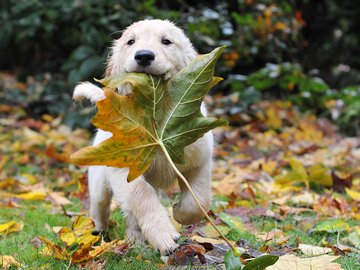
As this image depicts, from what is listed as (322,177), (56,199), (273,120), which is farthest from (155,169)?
(273,120)

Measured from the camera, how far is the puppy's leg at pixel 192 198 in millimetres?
2961

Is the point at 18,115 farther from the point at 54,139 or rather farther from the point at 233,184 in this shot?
the point at 233,184

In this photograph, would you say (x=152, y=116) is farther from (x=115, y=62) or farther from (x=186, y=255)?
(x=115, y=62)

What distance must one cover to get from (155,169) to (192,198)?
28 cm

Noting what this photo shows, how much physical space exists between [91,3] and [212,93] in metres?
2.62

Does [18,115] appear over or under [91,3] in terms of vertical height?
under

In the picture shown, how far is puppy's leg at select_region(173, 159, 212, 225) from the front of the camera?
2.96 meters

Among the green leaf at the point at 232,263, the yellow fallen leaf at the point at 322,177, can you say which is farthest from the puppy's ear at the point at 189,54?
the yellow fallen leaf at the point at 322,177

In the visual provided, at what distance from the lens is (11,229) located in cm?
371

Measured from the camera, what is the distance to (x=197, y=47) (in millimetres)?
8281

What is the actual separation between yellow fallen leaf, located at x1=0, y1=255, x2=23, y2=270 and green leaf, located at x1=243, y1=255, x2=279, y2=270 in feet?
4.00

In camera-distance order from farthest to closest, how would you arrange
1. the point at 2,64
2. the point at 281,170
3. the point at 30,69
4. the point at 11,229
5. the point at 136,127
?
1. the point at 2,64
2. the point at 30,69
3. the point at 281,170
4. the point at 11,229
5. the point at 136,127

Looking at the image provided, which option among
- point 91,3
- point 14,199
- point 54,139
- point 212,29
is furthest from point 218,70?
point 14,199

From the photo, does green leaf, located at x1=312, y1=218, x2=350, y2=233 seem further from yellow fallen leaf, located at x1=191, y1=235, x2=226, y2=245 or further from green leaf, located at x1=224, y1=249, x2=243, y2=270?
green leaf, located at x1=224, y1=249, x2=243, y2=270
